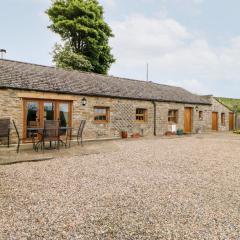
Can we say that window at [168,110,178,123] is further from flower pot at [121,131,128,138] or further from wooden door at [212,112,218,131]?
wooden door at [212,112,218,131]

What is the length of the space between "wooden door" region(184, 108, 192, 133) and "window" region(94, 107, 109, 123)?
858 cm

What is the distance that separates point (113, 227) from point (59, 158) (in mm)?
→ 5227

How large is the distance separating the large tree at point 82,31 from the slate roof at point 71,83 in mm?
9196

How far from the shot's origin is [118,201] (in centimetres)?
424

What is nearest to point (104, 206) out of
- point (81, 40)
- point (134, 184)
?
point (134, 184)

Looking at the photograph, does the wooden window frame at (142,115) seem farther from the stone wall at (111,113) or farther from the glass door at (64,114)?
the glass door at (64,114)

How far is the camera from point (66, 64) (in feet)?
83.6

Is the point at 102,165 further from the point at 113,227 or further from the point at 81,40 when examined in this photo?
the point at 81,40

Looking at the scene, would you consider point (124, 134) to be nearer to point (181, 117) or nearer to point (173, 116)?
point (173, 116)

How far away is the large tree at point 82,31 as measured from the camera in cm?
2672

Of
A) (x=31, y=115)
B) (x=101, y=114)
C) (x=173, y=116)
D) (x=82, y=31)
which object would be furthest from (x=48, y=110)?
(x=82, y=31)

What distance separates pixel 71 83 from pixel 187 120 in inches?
448

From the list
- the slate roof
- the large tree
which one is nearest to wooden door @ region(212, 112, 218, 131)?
the slate roof

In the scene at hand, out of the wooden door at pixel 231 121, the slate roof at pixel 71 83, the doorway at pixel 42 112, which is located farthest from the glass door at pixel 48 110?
the wooden door at pixel 231 121
